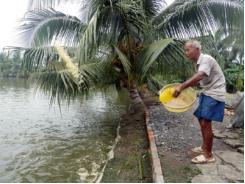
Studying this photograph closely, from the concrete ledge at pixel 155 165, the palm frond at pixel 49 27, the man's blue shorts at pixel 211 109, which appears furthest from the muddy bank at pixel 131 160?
the palm frond at pixel 49 27

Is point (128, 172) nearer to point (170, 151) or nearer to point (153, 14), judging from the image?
point (170, 151)

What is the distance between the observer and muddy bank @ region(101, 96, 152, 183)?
428 cm

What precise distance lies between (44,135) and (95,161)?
2.46 m

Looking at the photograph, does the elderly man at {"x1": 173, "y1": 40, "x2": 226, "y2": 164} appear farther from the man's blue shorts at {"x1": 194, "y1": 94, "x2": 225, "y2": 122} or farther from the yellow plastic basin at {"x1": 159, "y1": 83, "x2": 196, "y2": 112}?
the yellow plastic basin at {"x1": 159, "y1": 83, "x2": 196, "y2": 112}

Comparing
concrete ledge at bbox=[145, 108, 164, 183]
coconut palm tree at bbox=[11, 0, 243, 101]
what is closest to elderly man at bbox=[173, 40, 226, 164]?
concrete ledge at bbox=[145, 108, 164, 183]

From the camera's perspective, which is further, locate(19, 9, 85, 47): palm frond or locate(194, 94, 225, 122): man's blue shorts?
locate(19, 9, 85, 47): palm frond

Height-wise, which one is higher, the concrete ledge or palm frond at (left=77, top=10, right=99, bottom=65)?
palm frond at (left=77, top=10, right=99, bottom=65)

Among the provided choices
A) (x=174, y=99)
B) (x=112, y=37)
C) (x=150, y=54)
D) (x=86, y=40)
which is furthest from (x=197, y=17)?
(x=174, y=99)

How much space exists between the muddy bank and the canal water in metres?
0.26

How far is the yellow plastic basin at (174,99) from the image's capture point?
415 cm

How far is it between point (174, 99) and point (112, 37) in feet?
12.2

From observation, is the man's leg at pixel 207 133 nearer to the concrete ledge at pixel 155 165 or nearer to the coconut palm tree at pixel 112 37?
the concrete ledge at pixel 155 165

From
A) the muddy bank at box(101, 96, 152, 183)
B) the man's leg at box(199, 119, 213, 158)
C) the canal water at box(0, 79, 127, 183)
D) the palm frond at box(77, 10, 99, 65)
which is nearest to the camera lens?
the man's leg at box(199, 119, 213, 158)

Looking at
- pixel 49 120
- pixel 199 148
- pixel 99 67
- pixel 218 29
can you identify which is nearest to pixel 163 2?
pixel 218 29
